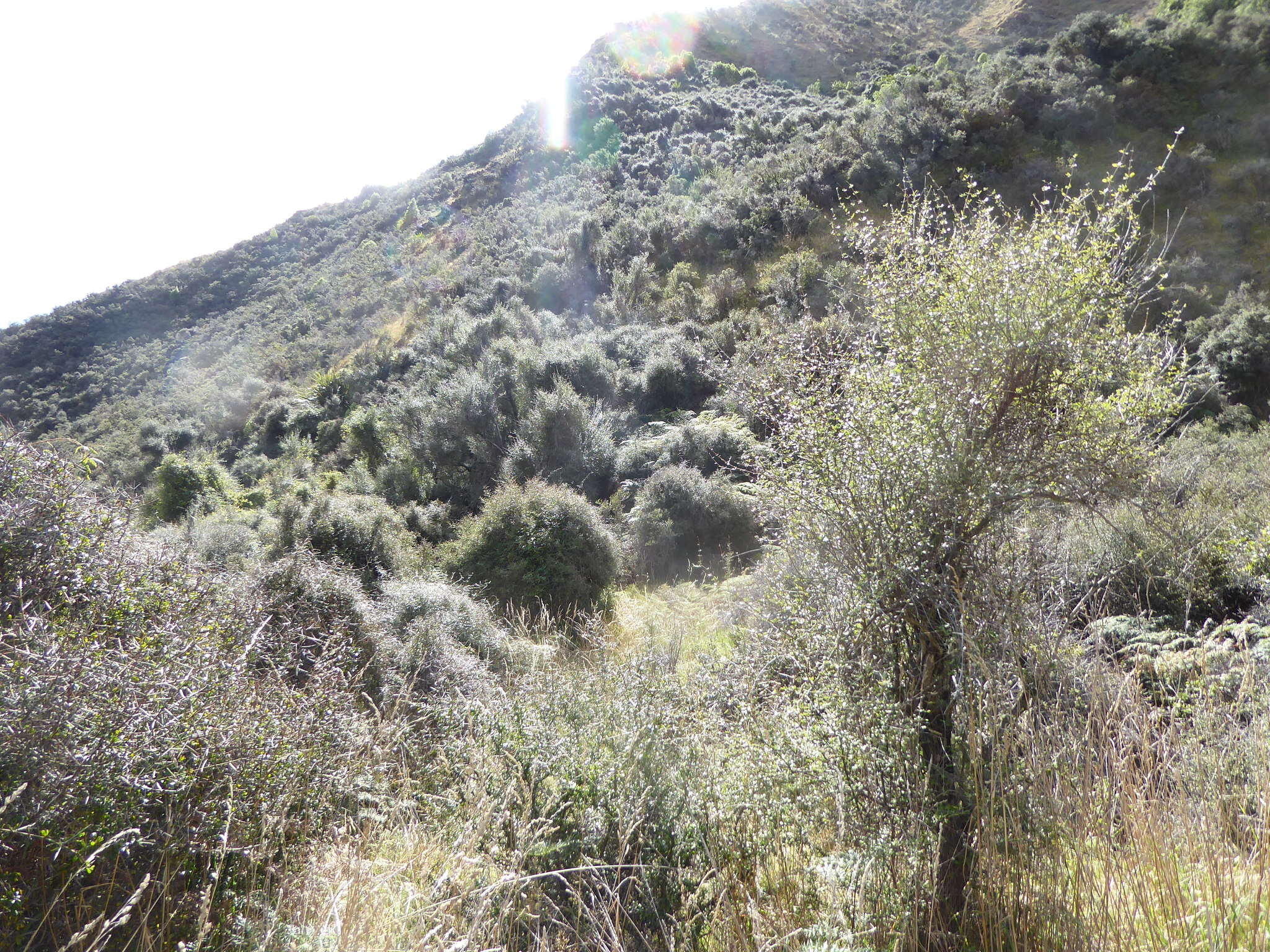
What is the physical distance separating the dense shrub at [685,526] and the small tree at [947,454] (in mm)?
8911

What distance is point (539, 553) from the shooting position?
11625 mm

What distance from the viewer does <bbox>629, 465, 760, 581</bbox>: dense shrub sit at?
1329cm

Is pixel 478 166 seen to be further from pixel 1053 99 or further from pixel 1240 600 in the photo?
pixel 1240 600

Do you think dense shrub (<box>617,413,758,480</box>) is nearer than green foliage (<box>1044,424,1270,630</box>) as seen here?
No

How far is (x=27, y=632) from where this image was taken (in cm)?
333

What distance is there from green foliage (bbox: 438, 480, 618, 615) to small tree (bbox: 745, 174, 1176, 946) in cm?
751

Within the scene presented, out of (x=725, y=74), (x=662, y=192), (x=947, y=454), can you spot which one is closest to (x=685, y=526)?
(x=947, y=454)

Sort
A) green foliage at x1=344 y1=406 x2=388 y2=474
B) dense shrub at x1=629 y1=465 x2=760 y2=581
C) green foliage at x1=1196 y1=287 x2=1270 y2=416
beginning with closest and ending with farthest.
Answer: dense shrub at x1=629 y1=465 x2=760 y2=581
green foliage at x1=1196 y1=287 x2=1270 y2=416
green foliage at x1=344 y1=406 x2=388 y2=474

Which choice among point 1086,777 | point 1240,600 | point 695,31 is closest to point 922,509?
point 1086,777

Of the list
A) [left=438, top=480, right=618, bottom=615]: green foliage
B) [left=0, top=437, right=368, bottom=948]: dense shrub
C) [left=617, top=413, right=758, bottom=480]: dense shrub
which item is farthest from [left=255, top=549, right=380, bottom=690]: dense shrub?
[left=617, top=413, right=758, bottom=480]: dense shrub

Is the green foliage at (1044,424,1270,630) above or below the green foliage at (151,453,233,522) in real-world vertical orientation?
below

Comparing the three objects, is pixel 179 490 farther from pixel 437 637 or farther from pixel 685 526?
pixel 437 637

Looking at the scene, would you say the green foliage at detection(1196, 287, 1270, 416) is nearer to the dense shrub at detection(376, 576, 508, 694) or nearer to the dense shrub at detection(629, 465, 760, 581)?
the dense shrub at detection(629, 465, 760, 581)

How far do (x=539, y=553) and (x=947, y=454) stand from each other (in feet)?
30.1
